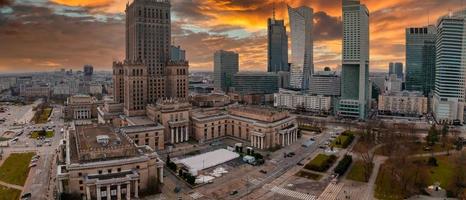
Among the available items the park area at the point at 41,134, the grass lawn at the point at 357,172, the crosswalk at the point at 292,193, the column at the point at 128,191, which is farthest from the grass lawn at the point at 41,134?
the grass lawn at the point at 357,172

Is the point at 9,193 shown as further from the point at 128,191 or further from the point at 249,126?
the point at 249,126

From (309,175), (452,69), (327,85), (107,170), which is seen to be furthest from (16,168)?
(327,85)

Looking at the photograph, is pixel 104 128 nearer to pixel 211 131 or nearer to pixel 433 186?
pixel 211 131

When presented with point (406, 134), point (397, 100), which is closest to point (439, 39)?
point (397, 100)

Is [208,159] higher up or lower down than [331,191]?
higher up

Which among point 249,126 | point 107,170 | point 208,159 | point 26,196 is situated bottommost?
point 26,196

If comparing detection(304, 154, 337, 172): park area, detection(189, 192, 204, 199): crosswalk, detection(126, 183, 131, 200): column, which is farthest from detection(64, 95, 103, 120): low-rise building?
detection(304, 154, 337, 172): park area
